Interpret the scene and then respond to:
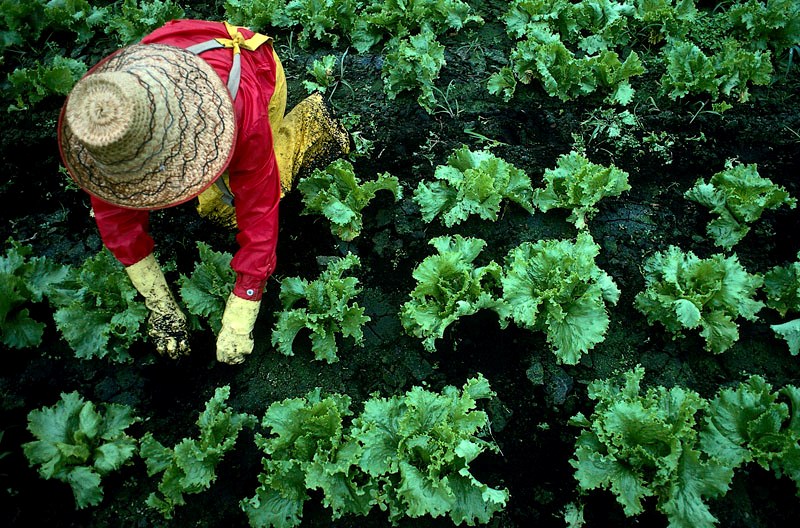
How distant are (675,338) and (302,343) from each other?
223 cm

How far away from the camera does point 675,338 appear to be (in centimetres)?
373

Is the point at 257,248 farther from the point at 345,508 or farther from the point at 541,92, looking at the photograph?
the point at 541,92

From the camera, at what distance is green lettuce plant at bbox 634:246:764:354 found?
355 centimetres

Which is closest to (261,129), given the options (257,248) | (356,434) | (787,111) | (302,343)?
(257,248)

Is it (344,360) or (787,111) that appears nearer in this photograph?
(344,360)

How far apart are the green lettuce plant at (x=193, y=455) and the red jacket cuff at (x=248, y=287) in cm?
50

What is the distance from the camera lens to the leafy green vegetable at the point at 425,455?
296 cm

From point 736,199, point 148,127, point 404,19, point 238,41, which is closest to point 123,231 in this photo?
point 148,127

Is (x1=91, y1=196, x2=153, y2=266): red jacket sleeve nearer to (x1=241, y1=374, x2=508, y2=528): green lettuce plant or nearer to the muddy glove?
the muddy glove

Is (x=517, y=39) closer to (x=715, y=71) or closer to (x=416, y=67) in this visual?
(x=416, y=67)

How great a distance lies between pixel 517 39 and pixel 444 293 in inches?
114

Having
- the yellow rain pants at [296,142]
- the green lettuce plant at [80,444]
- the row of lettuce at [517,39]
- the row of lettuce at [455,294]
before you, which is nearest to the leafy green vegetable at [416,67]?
the row of lettuce at [517,39]

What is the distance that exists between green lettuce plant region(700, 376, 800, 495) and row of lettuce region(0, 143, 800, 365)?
0.39m

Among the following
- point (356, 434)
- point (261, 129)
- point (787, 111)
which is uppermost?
point (261, 129)
